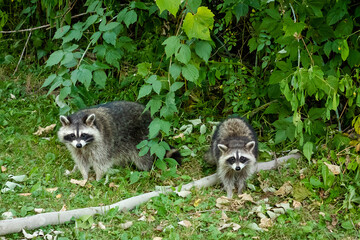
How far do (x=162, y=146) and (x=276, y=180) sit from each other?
3.49 ft

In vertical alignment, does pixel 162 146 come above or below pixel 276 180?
above

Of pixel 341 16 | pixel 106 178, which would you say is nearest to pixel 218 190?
pixel 106 178

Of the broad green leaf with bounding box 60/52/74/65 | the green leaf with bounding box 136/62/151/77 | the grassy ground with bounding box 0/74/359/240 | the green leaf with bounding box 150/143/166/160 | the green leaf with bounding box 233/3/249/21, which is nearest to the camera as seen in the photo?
the grassy ground with bounding box 0/74/359/240

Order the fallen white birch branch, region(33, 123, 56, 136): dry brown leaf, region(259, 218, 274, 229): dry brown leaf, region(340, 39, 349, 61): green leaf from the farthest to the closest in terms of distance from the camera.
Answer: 1. region(33, 123, 56, 136): dry brown leaf
2. region(340, 39, 349, 61): green leaf
3. region(259, 218, 274, 229): dry brown leaf
4. the fallen white birch branch

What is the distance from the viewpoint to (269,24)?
4512 mm

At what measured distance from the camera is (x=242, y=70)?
571cm

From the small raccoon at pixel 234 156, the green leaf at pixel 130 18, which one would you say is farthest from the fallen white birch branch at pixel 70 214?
the green leaf at pixel 130 18

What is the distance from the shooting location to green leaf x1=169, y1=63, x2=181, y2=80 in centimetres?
414

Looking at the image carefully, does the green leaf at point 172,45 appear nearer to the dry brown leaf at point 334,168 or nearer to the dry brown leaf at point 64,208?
the dry brown leaf at point 64,208

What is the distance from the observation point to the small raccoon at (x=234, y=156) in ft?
15.1

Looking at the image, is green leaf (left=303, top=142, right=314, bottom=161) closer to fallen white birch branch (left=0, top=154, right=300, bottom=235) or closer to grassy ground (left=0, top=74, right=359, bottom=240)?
grassy ground (left=0, top=74, right=359, bottom=240)

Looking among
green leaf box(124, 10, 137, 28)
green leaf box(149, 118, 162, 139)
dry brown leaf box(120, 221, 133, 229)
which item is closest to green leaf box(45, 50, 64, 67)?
green leaf box(124, 10, 137, 28)

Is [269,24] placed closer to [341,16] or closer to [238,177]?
[341,16]

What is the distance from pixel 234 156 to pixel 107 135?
1.24 metres
